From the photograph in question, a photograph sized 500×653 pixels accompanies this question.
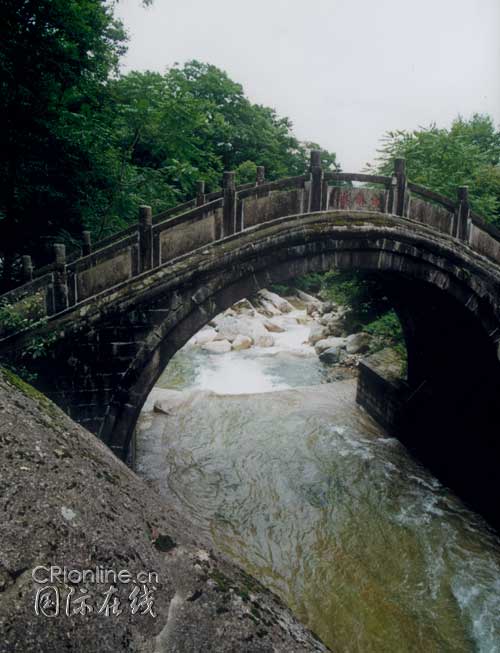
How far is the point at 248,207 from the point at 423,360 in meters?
6.77

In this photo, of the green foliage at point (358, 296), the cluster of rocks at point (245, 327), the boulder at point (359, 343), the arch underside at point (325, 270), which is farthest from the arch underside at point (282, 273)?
the cluster of rocks at point (245, 327)

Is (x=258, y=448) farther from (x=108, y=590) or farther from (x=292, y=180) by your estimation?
(x=108, y=590)

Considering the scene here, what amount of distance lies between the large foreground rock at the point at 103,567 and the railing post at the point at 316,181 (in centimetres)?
701

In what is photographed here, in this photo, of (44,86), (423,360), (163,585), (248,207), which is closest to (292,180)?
(248,207)

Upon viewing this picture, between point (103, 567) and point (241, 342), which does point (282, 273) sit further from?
point (241, 342)

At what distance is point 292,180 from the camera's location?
319 inches

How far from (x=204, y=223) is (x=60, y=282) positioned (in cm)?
242

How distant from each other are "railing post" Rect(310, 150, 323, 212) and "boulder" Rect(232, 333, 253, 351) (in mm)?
12385

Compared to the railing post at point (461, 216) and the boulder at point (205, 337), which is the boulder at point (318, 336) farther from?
the railing post at point (461, 216)

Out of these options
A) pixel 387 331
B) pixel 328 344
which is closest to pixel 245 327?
pixel 328 344

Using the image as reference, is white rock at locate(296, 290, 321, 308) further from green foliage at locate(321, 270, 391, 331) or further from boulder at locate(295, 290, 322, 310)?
green foliage at locate(321, 270, 391, 331)

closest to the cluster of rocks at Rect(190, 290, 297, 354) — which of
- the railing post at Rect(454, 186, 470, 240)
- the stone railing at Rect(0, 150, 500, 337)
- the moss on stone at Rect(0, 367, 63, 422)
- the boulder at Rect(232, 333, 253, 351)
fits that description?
the boulder at Rect(232, 333, 253, 351)

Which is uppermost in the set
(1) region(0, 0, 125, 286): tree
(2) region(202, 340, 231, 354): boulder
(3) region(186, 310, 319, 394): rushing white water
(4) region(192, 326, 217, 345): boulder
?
(1) region(0, 0, 125, 286): tree

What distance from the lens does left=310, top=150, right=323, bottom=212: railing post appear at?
8.08 metres
